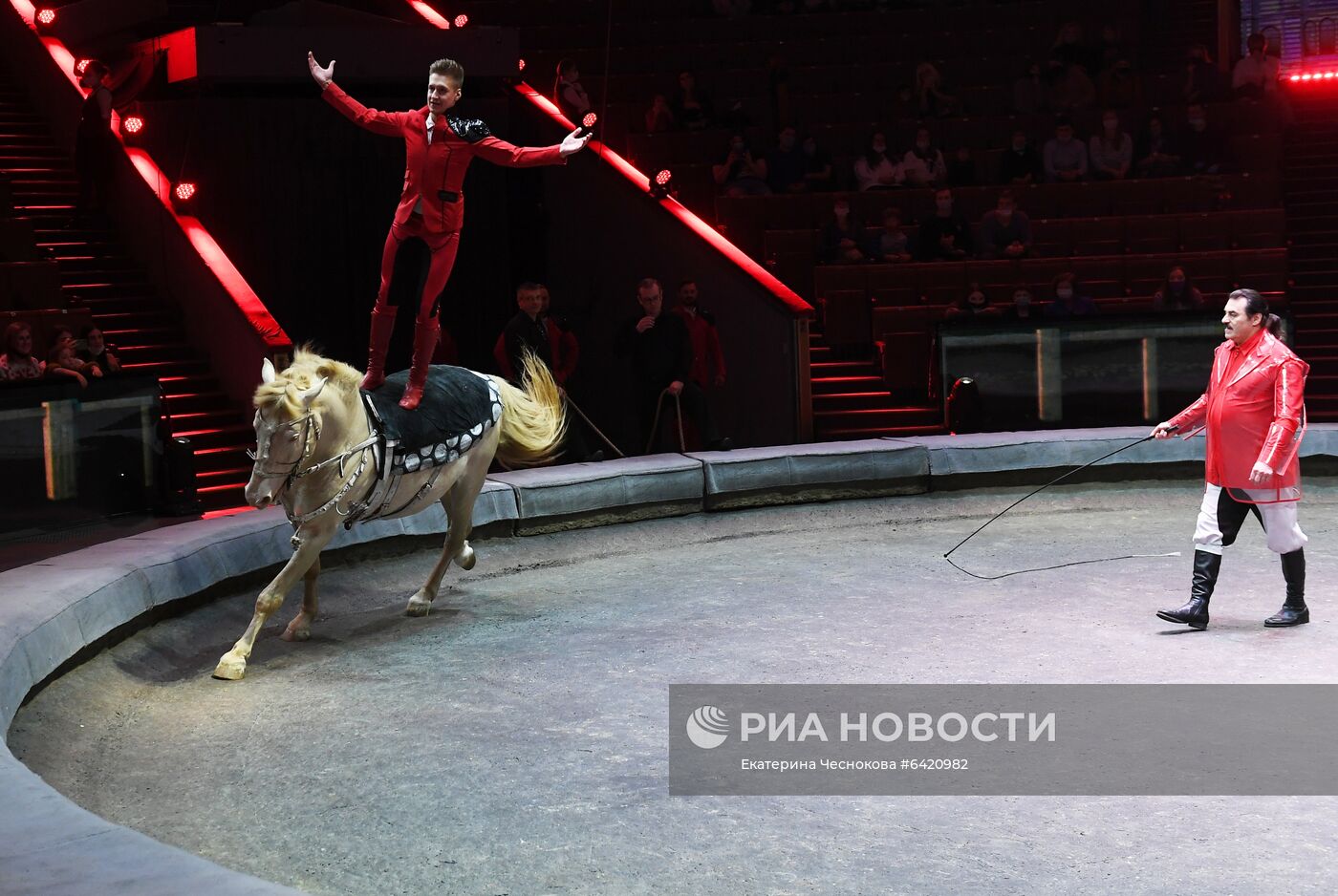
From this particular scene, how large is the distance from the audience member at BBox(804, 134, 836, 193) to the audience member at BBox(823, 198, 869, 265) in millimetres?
865

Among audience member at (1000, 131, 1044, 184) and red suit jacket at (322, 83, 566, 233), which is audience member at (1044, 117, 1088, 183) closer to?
audience member at (1000, 131, 1044, 184)

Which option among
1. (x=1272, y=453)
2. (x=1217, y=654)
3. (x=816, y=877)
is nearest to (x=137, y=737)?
(x=816, y=877)

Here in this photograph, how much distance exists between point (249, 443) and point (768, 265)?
5.67 meters

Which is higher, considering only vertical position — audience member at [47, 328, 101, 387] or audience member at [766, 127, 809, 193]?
audience member at [766, 127, 809, 193]

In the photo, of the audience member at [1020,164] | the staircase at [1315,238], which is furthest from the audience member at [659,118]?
the staircase at [1315,238]

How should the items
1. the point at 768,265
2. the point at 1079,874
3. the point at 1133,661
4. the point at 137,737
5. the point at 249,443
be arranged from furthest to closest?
1. the point at 768,265
2. the point at 249,443
3. the point at 1133,661
4. the point at 137,737
5. the point at 1079,874

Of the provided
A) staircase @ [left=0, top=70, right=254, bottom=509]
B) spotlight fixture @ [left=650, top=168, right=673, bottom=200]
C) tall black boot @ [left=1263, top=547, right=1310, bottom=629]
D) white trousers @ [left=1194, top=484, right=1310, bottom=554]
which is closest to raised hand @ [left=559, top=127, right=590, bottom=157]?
white trousers @ [left=1194, top=484, right=1310, bottom=554]

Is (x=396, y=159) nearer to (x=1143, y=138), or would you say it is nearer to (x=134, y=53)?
(x=134, y=53)

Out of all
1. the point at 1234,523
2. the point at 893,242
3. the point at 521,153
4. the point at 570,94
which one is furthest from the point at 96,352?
the point at 1234,523

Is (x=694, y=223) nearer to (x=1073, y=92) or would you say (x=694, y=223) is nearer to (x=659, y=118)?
(x=659, y=118)

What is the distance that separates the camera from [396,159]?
16.4 m

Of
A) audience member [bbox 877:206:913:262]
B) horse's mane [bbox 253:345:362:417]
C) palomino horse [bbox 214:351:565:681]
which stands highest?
audience member [bbox 877:206:913:262]

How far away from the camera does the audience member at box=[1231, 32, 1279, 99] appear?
1691 cm

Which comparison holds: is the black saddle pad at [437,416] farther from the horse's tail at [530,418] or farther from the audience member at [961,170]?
the audience member at [961,170]
